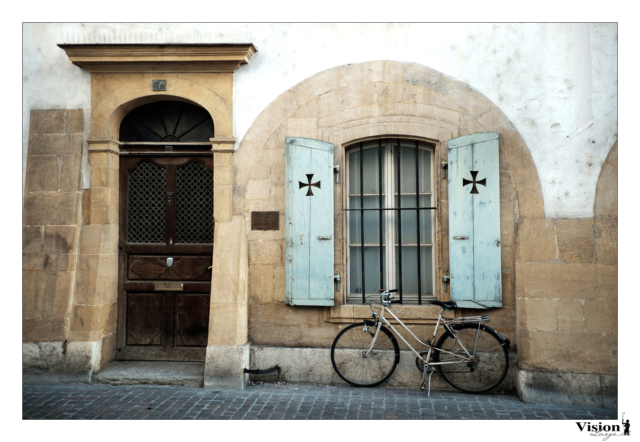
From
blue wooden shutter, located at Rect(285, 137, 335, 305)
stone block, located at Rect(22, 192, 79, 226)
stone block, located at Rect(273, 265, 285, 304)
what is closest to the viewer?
blue wooden shutter, located at Rect(285, 137, 335, 305)

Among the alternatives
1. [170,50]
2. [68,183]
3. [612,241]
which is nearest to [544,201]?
[612,241]

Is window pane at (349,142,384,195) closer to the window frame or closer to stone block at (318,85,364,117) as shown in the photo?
the window frame

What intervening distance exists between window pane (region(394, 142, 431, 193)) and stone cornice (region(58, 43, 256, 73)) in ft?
6.78

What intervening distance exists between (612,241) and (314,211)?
3.07m

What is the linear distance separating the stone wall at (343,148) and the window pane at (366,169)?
0.70 feet

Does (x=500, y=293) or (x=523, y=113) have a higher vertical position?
(x=523, y=113)

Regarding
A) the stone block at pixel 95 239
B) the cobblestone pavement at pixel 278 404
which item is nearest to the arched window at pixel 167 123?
the stone block at pixel 95 239

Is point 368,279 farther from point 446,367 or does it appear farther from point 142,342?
point 142,342

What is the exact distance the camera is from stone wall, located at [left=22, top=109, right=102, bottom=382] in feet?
19.3

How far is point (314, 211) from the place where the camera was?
5715mm

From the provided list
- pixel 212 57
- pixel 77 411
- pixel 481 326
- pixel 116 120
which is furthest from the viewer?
pixel 116 120

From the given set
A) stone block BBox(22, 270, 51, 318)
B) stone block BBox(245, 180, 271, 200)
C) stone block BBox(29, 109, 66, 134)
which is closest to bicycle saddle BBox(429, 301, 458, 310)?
stone block BBox(245, 180, 271, 200)

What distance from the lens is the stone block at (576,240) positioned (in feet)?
17.3
